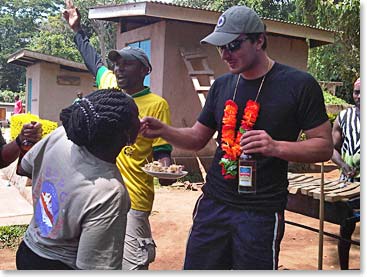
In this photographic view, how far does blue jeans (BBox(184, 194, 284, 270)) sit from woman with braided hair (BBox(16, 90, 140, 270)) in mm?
466

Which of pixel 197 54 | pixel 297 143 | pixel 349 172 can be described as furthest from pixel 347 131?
pixel 197 54

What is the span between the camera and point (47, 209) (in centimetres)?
92

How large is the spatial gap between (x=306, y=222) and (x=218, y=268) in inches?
74.5

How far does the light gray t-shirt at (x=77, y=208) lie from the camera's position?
842 millimetres

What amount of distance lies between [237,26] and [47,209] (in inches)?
28.4

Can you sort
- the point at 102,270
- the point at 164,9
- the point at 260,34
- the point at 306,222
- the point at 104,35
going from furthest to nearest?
the point at 164,9
the point at 306,222
the point at 104,35
the point at 260,34
the point at 102,270

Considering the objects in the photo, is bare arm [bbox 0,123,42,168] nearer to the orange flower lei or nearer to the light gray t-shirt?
the light gray t-shirt

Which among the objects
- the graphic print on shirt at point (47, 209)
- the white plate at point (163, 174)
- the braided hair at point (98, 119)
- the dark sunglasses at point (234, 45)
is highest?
the dark sunglasses at point (234, 45)

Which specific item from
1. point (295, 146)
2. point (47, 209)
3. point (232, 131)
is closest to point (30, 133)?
point (47, 209)

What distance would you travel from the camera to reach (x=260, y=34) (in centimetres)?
133

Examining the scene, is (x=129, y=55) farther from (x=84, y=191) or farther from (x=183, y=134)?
(x=84, y=191)

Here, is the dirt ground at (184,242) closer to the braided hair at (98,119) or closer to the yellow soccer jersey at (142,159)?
the yellow soccer jersey at (142,159)

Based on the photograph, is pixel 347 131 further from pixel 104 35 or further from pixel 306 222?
pixel 104 35

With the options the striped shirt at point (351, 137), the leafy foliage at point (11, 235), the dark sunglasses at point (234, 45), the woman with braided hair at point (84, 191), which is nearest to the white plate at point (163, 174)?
the dark sunglasses at point (234, 45)
